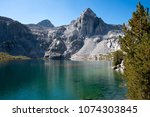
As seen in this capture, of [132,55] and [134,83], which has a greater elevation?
[132,55]

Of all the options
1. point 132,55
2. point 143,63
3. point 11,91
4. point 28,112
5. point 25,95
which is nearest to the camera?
point 28,112

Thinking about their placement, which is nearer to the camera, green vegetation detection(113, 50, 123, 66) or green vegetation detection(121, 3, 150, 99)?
green vegetation detection(121, 3, 150, 99)

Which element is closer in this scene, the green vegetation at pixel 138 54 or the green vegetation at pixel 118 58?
→ the green vegetation at pixel 138 54

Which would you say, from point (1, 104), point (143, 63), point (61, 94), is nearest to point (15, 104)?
point (1, 104)

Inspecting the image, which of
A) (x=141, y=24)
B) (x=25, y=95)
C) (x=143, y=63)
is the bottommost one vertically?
(x=25, y=95)

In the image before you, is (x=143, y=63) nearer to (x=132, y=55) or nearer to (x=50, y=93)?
(x=132, y=55)

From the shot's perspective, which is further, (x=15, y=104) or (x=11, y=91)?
(x=11, y=91)

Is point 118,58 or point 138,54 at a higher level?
point 138,54

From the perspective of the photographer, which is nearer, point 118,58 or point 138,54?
point 138,54
